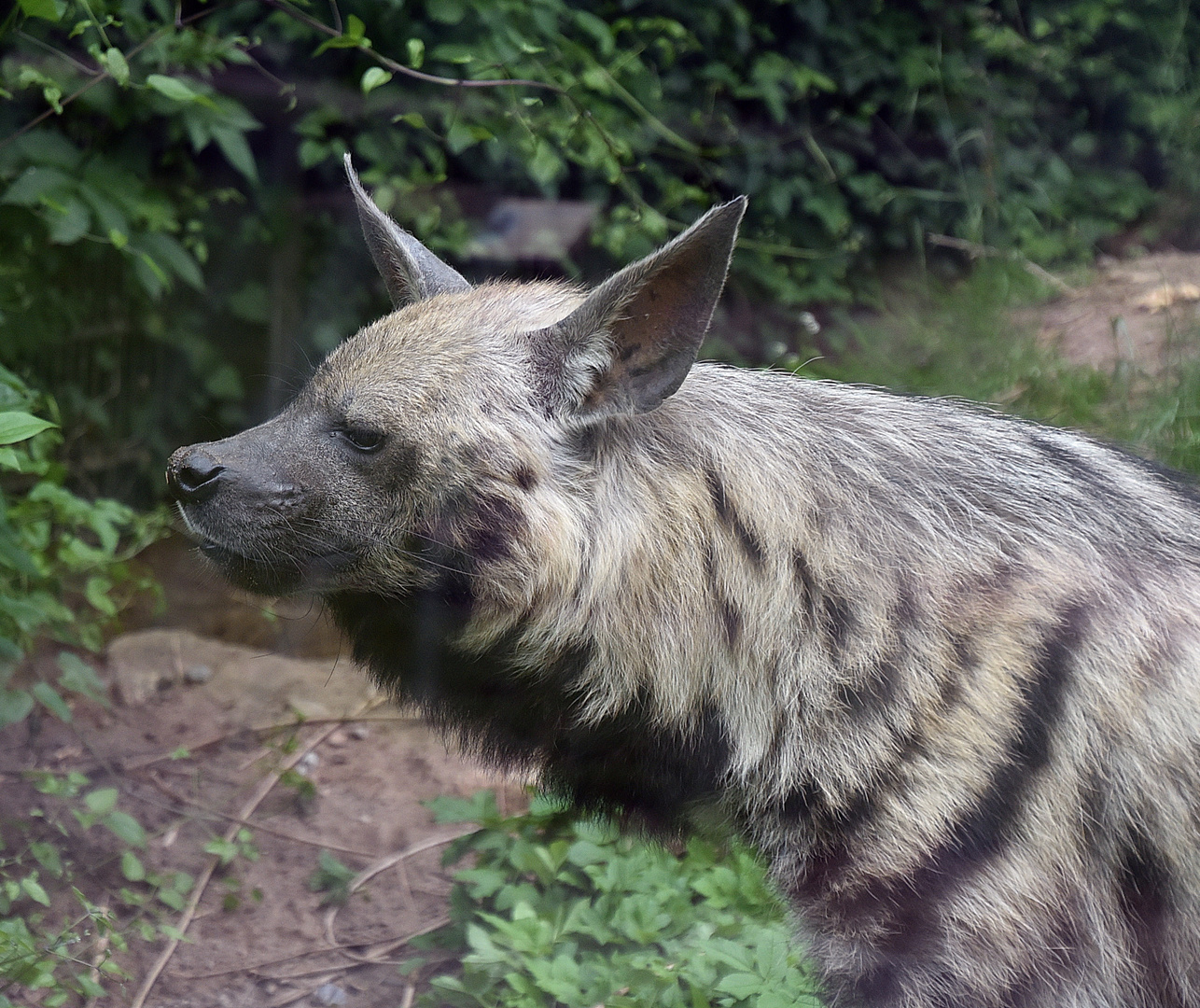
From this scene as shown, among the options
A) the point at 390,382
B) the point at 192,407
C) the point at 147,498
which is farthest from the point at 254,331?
the point at 390,382

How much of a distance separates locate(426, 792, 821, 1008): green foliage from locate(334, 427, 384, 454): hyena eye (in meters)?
0.95

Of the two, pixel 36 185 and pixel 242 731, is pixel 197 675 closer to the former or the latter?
pixel 242 731

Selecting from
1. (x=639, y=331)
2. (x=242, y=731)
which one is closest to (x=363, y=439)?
(x=639, y=331)

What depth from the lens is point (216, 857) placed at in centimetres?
329

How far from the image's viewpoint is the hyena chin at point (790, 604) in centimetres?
201

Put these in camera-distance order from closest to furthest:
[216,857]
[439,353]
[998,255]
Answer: [439,353], [216,857], [998,255]

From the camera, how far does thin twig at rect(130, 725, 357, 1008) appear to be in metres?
2.82

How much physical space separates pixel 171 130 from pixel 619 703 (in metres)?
2.72

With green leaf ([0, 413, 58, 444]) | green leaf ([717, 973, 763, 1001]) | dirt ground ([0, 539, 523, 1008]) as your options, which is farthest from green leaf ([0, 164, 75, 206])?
green leaf ([717, 973, 763, 1001])

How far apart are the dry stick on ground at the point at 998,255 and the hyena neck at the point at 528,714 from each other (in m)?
3.70

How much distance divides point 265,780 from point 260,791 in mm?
55

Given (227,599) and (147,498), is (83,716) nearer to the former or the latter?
(227,599)

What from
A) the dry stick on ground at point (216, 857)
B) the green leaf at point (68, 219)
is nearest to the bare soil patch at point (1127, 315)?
the dry stick on ground at point (216, 857)

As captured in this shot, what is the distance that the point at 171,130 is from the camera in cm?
394
